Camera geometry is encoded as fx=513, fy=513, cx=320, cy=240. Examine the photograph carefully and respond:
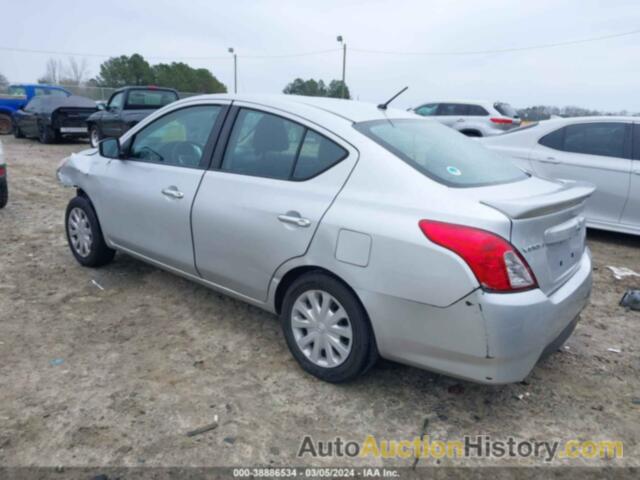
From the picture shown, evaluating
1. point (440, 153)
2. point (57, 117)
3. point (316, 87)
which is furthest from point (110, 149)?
point (316, 87)

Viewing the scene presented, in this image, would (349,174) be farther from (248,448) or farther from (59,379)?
(59,379)

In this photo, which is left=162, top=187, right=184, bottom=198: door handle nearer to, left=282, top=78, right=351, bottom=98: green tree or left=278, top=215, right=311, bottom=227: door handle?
left=278, top=215, right=311, bottom=227: door handle

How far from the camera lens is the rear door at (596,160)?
598 centimetres

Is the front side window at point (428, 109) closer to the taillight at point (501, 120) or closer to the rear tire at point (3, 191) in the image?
the taillight at point (501, 120)

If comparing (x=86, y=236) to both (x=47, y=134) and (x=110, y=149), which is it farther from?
(x=47, y=134)

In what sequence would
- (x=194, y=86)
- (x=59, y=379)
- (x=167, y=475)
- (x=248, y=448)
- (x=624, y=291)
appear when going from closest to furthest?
(x=167, y=475) → (x=248, y=448) → (x=59, y=379) → (x=624, y=291) → (x=194, y=86)

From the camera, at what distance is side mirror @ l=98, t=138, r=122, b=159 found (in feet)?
13.8

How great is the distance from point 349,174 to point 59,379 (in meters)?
2.07

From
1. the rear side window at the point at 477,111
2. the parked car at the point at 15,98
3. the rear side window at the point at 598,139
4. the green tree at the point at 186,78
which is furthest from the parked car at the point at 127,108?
the green tree at the point at 186,78

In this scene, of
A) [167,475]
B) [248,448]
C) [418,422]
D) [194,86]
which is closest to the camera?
[167,475]

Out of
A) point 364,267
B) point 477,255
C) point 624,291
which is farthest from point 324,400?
point 624,291

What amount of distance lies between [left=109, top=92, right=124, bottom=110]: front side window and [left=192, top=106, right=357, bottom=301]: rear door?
1050 cm

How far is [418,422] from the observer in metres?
2.72

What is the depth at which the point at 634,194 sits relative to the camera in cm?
585
